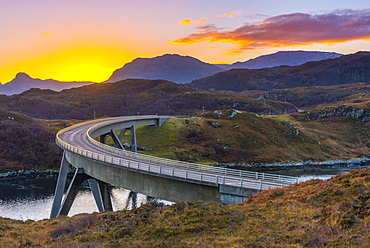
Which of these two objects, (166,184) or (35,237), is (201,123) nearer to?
(166,184)

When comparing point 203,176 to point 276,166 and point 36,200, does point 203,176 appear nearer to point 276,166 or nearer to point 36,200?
point 36,200

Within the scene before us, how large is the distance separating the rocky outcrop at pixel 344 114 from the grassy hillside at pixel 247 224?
155021mm

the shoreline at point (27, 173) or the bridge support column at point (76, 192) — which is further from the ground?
the bridge support column at point (76, 192)

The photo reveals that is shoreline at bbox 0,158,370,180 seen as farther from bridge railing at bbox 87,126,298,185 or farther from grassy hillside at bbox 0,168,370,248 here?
grassy hillside at bbox 0,168,370,248

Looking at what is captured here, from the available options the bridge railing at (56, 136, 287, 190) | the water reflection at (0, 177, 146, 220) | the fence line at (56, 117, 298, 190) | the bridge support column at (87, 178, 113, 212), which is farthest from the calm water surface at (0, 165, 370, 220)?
the bridge railing at (56, 136, 287, 190)

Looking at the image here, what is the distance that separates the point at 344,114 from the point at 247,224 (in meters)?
171

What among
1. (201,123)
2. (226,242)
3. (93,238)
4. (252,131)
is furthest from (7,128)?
(226,242)

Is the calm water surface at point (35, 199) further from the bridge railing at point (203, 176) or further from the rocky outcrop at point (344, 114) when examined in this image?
the rocky outcrop at point (344, 114)

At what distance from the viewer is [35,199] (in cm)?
6494

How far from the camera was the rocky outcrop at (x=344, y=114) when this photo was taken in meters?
160

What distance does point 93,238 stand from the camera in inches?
810

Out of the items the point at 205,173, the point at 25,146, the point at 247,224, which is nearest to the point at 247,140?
the point at 25,146

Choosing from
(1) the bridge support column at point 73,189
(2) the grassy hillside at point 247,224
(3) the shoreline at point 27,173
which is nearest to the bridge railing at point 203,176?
(2) the grassy hillside at point 247,224

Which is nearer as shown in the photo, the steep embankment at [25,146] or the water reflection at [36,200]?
the water reflection at [36,200]
